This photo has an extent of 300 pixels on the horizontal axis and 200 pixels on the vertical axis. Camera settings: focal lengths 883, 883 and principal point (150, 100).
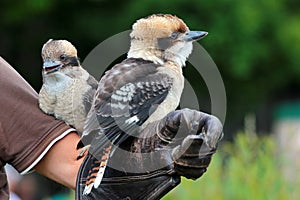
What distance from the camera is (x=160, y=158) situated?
3.05 meters

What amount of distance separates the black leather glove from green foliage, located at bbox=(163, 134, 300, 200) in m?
2.72

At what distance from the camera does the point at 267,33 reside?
12273mm

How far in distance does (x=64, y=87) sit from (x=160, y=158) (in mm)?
526

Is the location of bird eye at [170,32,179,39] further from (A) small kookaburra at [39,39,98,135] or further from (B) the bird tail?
(B) the bird tail

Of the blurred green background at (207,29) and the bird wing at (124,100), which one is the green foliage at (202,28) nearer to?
the blurred green background at (207,29)

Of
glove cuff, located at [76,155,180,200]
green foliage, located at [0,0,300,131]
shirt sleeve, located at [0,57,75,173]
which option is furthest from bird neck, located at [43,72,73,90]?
green foliage, located at [0,0,300,131]

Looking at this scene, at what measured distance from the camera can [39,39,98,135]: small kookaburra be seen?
329cm

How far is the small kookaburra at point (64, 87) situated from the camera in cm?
329

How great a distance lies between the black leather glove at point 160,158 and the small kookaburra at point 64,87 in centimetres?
24

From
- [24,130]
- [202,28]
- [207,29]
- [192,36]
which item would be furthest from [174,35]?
[207,29]

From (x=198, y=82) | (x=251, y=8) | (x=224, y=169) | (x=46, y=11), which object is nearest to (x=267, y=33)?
(x=251, y=8)

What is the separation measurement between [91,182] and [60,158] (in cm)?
30

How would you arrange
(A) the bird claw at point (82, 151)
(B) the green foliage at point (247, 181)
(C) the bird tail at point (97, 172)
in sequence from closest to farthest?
(C) the bird tail at point (97, 172) < (A) the bird claw at point (82, 151) < (B) the green foliage at point (247, 181)

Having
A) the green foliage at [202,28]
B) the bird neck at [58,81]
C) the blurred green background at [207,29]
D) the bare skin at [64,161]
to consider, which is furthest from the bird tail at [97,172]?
the green foliage at [202,28]
